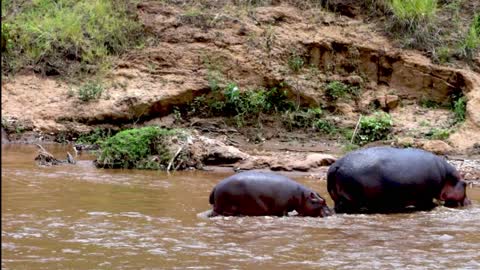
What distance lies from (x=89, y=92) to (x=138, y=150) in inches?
175

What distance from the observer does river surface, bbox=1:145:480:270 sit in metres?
4.39

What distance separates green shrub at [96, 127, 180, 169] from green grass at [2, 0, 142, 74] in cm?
553

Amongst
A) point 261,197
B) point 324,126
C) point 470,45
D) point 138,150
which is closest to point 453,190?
point 261,197

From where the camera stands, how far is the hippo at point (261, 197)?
251 inches

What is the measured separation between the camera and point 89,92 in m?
14.6

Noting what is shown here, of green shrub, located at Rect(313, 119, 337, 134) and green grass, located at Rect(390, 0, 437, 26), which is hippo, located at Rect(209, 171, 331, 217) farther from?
green grass, located at Rect(390, 0, 437, 26)

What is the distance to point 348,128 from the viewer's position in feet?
47.6

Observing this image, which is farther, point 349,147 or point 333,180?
point 349,147

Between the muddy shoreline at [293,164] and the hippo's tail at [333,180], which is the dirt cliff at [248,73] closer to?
the muddy shoreline at [293,164]

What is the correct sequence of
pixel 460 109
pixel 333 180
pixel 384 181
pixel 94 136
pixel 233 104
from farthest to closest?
pixel 233 104, pixel 460 109, pixel 94 136, pixel 333 180, pixel 384 181

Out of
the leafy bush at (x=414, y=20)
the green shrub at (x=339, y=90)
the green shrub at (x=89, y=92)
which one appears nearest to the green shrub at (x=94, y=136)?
the green shrub at (x=89, y=92)

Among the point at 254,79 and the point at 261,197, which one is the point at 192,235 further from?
the point at 254,79

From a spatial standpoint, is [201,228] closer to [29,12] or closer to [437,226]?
[437,226]

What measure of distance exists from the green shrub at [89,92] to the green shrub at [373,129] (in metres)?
5.35
